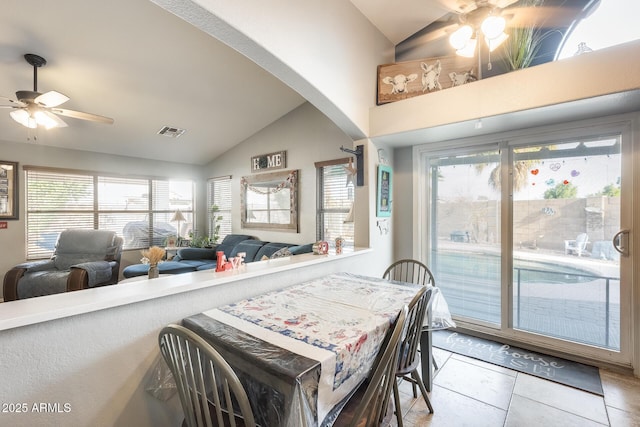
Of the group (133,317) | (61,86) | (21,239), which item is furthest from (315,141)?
(21,239)

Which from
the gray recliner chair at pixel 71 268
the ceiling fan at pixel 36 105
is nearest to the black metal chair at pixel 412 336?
the ceiling fan at pixel 36 105

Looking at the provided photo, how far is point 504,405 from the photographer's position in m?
1.88

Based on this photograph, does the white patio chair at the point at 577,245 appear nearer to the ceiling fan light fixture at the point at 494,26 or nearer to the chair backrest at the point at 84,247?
the ceiling fan light fixture at the point at 494,26

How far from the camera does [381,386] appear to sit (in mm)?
1044

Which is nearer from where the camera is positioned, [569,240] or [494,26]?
[494,26]

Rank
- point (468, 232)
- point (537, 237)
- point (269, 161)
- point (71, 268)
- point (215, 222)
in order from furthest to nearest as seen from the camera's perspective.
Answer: point (215, 222)
point (269, 161)
point (71, 268)
point (468, 232)
point (537, 237)

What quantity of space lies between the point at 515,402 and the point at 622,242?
158 cm

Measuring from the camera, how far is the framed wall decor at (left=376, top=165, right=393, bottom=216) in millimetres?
2908

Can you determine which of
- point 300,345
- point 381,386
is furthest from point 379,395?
point 300,345

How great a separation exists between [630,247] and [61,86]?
19.1 feet

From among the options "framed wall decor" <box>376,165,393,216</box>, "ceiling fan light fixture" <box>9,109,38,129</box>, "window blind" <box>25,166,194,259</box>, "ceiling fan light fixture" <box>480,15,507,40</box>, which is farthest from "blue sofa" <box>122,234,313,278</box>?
"ceiling fan light fixture" <box>480,15,507,40</box>

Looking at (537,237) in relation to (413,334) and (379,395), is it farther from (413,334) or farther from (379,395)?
(379,395)

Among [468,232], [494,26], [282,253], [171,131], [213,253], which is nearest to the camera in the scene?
[494,26]

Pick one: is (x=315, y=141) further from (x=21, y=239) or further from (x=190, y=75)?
(x=21, y=239)
